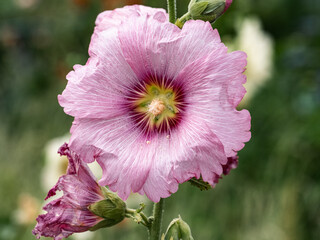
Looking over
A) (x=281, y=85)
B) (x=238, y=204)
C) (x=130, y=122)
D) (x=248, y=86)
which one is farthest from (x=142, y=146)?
(x=281, y=85)

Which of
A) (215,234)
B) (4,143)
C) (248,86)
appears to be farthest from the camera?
(4,143)

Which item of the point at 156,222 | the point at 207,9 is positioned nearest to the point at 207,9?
the point at 207,9

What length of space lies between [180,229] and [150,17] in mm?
399

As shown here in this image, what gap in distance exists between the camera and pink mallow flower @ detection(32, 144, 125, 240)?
3.04 ft

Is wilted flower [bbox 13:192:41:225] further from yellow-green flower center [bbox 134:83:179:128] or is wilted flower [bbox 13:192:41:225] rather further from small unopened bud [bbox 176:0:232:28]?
small unopened bud [bbox 176:0:232:28]

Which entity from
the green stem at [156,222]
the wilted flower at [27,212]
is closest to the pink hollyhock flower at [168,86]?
the green stem at [156,222]

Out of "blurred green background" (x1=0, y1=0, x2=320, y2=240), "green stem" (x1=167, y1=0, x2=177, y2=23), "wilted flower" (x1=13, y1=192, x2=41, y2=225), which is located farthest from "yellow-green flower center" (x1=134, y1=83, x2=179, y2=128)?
"wilted flower" (x1=13, y1=192, x2=41, y2=225)

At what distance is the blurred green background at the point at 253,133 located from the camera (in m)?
2.50

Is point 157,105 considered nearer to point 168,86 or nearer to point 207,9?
point 168,86

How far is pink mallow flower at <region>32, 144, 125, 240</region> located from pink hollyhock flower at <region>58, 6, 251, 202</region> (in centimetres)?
9

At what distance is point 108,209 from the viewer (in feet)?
3.19

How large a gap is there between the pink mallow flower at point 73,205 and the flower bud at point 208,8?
0.34m

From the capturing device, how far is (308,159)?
3.08 metres

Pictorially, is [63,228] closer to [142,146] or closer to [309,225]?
[142,146]
